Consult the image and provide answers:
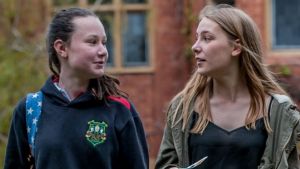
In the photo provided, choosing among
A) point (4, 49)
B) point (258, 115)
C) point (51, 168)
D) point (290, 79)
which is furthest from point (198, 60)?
point (290, 79)

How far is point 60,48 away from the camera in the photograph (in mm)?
5609

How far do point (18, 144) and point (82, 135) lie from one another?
0.41 metres

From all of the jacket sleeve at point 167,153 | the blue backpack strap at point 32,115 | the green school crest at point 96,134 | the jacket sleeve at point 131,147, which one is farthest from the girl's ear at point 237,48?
the blue backpack strap at point 32,115

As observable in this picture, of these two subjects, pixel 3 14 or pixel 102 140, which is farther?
pixel 3 14

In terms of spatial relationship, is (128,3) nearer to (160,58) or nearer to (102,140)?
(160,58)

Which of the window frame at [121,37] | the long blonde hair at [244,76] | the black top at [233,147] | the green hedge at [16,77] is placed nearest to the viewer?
the black top at [233,147]

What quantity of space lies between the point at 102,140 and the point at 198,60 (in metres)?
0.70

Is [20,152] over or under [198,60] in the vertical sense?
under

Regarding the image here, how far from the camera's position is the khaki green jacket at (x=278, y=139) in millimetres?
5484

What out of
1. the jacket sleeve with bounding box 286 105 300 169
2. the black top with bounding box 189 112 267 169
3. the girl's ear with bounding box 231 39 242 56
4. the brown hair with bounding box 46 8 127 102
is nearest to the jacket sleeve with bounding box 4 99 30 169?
the brown hair with bounding box 46 8 127 102

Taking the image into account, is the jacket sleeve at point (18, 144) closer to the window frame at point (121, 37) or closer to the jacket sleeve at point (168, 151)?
the jacket sleeve at point (168, 151)

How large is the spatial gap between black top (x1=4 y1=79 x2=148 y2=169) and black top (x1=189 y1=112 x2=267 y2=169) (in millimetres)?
341

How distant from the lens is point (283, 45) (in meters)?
16.2

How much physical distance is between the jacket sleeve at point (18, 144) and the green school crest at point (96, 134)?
0.40 m
